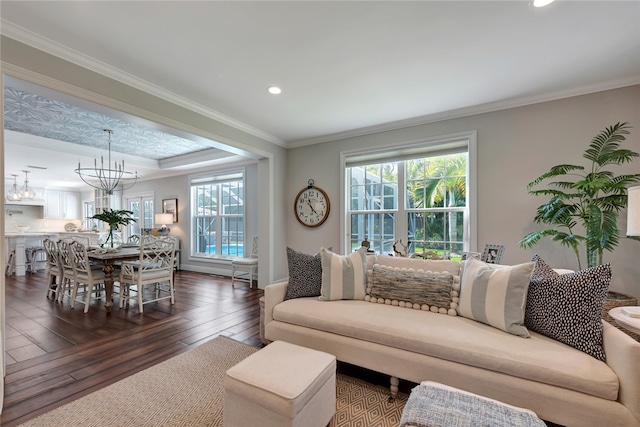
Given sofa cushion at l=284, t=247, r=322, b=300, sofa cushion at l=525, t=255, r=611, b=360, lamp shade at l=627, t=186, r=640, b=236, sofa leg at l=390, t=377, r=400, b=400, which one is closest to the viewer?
sofa cushion at l=525, t=255, r=611, b=360

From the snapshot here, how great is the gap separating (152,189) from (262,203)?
4537mm

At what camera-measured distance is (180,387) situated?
6.45 ft

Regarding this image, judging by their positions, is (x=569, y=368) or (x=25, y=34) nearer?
(x=569, y=368)

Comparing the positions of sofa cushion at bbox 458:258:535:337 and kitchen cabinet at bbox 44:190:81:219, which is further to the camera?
kitchen cabinet at bbox 44:190:81:219

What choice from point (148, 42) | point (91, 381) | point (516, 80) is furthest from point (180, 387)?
point (516, 80)

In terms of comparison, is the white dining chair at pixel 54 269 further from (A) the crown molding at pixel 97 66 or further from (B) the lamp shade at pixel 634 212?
(B) the lamp shade at pixel 634 212

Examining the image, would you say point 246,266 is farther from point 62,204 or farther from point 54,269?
point 62,204

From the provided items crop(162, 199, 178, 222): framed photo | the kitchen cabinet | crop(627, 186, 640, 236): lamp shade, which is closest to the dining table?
crop(162, 199, 178, 222): framed photo

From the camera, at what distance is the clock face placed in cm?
453

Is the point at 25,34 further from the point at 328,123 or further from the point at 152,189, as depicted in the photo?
the point at 152,189

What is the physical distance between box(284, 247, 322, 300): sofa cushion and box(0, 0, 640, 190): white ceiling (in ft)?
6.04

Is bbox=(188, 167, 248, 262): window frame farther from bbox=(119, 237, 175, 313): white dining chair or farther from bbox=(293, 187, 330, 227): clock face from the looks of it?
bbox=(119, 237, 175, 313): white dining chair

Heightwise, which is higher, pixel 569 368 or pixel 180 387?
pixel 569 368

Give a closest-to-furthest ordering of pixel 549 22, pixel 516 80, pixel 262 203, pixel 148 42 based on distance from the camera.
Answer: pixel 549 22 → pixel 148 42 → pixel 516 80 → pixel 262 203
